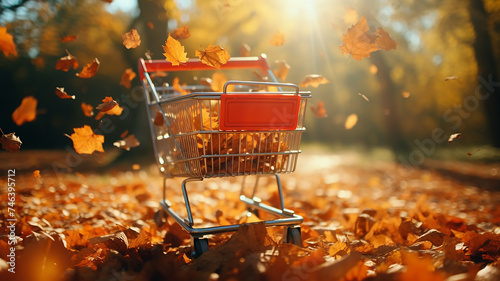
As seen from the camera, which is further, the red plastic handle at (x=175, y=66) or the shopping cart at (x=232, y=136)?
the red plastic handle at (x=175, y=66)

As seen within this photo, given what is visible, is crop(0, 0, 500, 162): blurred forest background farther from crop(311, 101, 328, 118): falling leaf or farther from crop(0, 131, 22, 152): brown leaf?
crop(0, 131, 22, 152): brown leaf

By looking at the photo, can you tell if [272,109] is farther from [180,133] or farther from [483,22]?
[483,22]

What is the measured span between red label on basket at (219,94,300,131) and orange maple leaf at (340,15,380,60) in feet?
1.89

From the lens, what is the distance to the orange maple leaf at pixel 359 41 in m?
2.77

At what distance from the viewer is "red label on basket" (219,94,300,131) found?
7.97 feet

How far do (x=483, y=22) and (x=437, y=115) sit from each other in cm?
1216

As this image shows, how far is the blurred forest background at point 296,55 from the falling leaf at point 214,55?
17.5 ft

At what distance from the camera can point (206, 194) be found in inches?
218

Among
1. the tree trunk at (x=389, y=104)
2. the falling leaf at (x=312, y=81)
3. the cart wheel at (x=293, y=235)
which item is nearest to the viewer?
the cart wheel at (x=293, y=235)

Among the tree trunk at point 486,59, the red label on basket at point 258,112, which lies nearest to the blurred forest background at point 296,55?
the tree trunk at point 486,59

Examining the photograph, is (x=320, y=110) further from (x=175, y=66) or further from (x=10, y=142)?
(x=10, y=142)

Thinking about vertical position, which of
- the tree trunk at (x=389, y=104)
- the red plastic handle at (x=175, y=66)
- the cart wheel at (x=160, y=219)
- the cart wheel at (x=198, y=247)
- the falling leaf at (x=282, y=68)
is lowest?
the tree trunk at (x=389, y=104)

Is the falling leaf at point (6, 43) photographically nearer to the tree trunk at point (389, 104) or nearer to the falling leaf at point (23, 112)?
the falling leaf at point (23, 112)

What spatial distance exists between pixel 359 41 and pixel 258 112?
0.89 metres
